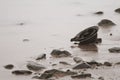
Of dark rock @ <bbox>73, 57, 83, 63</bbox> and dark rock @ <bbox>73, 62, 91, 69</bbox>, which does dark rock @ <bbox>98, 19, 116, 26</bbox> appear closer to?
dark rock @ <bbox>73, 57, 83, 63</bbox>

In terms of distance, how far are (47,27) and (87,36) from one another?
7.72 ft

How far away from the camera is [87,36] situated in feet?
37.3

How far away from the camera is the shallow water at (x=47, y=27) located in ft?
34.6

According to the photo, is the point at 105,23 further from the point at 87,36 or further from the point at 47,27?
the point at 87,36

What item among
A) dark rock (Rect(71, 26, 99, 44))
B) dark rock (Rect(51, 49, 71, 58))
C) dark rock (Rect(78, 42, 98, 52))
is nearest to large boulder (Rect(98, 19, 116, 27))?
dark rock (Rect(71, 26, 99, 44))

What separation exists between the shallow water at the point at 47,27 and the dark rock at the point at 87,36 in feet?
0.79

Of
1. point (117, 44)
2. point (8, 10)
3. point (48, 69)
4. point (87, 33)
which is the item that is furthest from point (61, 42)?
point (8, 10)

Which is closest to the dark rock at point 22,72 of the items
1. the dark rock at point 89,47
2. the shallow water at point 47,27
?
the shallow water at point 47,27

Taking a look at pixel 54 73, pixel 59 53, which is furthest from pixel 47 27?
pixel 54 73

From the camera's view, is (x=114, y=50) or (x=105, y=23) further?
(x=105, y=23)

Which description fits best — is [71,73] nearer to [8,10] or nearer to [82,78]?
[82,78]

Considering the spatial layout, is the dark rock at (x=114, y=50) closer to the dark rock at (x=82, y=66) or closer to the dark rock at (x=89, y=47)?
the dark rock at (x=89, y=47)

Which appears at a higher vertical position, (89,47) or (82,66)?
(89,47)

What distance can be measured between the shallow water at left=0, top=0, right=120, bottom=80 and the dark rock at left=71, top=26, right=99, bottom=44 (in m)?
0.24
